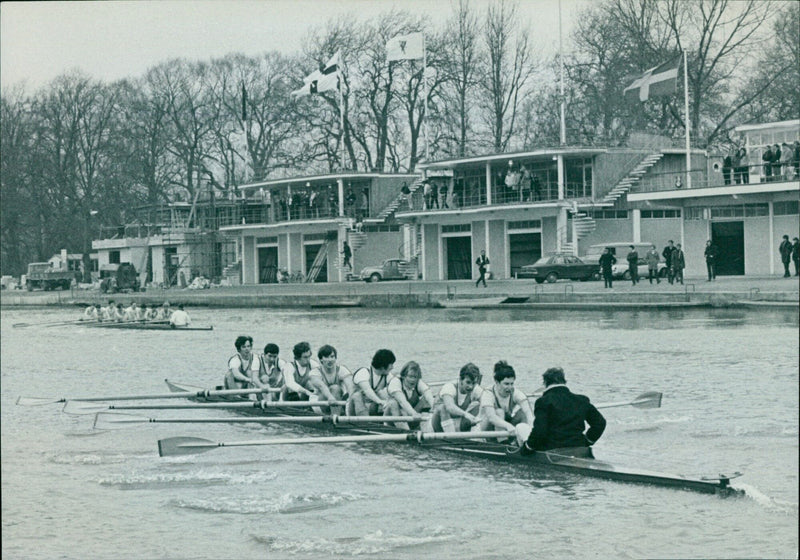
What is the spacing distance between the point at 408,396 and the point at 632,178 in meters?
40.6

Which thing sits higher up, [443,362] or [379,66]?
[379,66]

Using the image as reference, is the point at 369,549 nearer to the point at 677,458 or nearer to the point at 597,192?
the point at 677,458

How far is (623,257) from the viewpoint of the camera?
49.8 meters

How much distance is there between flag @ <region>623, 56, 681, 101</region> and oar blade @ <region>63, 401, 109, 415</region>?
98.0 ft

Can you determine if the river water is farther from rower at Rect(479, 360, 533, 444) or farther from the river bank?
the river bank

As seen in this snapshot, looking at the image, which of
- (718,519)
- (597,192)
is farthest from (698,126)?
(718,519)

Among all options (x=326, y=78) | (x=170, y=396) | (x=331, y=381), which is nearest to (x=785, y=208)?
(x=326, y=78)

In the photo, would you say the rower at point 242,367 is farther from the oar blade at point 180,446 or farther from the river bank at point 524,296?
the river bank at point 524,296

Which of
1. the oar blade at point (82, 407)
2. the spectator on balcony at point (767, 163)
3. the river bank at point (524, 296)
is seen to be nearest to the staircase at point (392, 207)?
the river bank at point (524, 296)

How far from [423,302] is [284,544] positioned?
102ft

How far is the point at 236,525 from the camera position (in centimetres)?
1351

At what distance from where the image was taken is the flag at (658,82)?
4419cm

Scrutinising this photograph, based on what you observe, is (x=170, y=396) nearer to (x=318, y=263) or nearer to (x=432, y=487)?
(x=432, y=487)

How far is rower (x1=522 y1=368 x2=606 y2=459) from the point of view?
13406 millimetres
